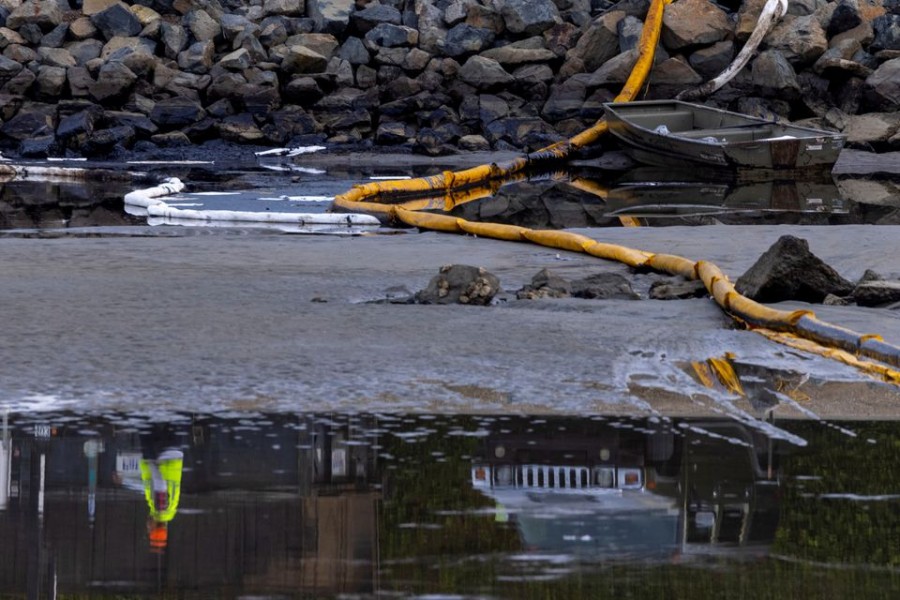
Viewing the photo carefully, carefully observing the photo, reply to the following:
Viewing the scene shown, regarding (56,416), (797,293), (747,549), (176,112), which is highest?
(176,112)

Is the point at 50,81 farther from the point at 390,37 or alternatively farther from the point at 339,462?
the point at 339,462

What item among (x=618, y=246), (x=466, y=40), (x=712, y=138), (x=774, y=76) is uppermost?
(x=466, y=40)

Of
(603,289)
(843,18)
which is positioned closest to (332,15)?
(843,18)

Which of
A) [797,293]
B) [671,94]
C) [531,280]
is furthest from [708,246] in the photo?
[671,94]

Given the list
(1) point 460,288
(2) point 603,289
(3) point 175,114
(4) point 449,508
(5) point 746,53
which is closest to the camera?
(4) point 449,508

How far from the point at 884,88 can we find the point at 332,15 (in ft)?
39.1

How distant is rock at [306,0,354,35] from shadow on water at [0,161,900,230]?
669cm

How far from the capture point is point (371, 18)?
33750 mm

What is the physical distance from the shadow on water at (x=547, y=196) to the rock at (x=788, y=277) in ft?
24.7

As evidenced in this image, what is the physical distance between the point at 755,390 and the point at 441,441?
1779 millimetres

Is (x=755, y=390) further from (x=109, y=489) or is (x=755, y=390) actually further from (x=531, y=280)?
(x=531, y=280)

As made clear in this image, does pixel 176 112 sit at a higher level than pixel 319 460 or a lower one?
higher

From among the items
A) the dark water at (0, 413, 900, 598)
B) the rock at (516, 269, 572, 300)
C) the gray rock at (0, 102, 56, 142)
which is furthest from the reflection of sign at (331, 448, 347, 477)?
the gray rock at (0, 102, 56, 142)

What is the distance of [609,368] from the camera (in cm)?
749
